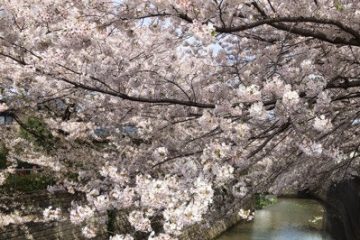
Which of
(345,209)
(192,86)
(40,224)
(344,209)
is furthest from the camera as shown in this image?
(344,209)

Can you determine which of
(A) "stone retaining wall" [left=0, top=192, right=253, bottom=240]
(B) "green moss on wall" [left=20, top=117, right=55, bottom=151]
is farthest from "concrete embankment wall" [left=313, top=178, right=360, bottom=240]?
(B) "green moss on wall" [left=20, top=117, right=55, bottom=151]

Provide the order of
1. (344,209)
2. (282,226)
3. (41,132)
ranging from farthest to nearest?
(282,226), (344,209), (41,132)

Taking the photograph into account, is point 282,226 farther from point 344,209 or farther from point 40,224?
point 40,224

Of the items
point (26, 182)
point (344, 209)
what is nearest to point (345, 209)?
point (344, 209)

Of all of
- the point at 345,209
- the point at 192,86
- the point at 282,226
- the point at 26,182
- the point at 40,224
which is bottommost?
the point at 282,226

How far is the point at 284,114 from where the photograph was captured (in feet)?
12.4

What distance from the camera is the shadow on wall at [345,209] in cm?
1141

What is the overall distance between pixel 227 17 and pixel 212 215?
6.36 feet

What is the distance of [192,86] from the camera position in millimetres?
4254

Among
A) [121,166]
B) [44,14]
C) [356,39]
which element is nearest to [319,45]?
[356,39]

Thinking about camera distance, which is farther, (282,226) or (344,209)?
(282,226)

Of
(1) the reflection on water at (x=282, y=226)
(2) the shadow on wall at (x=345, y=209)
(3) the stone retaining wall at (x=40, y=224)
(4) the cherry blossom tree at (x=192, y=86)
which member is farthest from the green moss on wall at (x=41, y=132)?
(1) the reflection on water at (x=282, y=226)

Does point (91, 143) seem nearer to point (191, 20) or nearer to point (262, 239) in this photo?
point (191, 20)

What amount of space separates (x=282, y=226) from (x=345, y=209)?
9.26 metres
